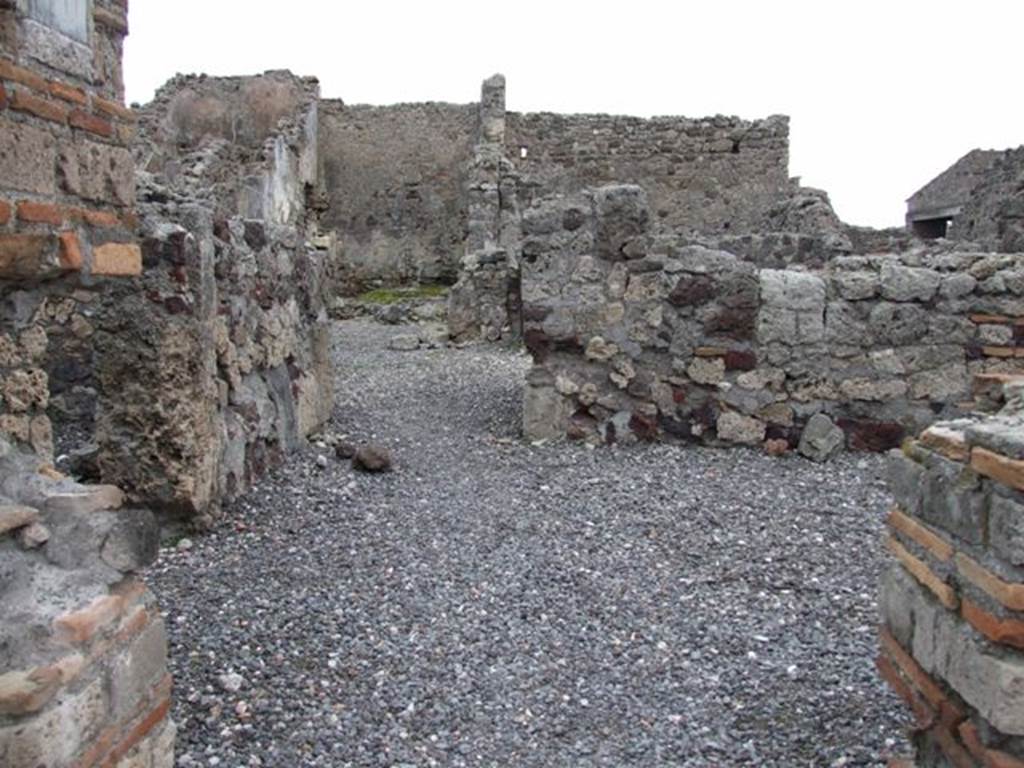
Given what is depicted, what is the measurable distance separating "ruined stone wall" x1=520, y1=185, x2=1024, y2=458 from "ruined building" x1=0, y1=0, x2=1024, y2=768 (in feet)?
0.06

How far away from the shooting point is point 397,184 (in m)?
19.3

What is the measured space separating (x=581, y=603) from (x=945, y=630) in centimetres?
200

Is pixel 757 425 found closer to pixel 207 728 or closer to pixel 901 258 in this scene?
pixel 901 258

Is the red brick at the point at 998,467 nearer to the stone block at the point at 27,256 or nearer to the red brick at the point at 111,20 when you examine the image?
the stone block at the point at 27,256

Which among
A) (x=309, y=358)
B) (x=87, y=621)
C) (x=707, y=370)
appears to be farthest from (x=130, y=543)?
(x=707, y=370)

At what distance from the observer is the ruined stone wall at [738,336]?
20.9ft

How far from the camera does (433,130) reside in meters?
19.3

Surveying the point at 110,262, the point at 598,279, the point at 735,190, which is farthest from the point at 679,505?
the point at 735,190

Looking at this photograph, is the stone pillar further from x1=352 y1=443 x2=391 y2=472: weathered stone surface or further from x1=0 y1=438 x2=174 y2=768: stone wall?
x1=0 y1=438 x2=174 y2=768: stone wall

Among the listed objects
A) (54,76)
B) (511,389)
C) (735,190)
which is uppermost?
(735,190)

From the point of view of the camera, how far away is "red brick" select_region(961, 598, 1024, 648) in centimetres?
198

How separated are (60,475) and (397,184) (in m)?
17.4

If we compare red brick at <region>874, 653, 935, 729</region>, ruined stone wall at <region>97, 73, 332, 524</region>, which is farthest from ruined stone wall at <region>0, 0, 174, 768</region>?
red brick at <region>874, 653, 935, 729</region>

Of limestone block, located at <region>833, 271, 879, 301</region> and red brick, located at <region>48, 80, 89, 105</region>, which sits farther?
limestone block, located at <region>833, 271, 879, 301</region>
